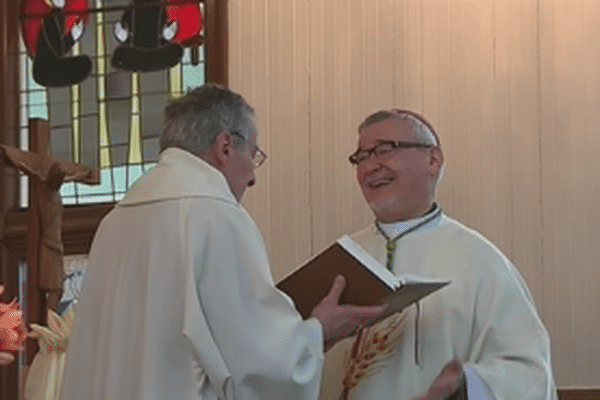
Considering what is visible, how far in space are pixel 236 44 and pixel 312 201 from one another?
100 centimetres

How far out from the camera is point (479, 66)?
7.05 meters

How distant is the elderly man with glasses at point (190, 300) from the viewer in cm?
339

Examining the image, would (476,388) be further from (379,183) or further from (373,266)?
(379,183)

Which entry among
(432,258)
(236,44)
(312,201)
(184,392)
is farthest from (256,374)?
(236,44)

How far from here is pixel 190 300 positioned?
339cm

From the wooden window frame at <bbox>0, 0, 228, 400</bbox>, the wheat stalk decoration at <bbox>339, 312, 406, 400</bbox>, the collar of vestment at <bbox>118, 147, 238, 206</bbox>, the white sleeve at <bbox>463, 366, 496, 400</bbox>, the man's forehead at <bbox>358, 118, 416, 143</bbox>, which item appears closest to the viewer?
the collar of vestment at <bbox>118, 147, 238, 206</bbox>

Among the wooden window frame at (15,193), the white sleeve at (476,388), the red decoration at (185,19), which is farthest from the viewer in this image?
the red decoration at (185,19)

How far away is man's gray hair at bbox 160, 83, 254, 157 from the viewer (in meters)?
3.67

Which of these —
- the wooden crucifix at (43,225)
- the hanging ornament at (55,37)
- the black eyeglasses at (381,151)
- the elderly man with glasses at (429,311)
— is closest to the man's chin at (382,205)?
the elderly man with glasses at (429,311)

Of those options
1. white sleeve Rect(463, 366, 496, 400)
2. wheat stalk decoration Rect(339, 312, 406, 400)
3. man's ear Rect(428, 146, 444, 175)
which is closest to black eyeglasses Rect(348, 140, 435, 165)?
man's ear Rect(428, 146, 444, 175)

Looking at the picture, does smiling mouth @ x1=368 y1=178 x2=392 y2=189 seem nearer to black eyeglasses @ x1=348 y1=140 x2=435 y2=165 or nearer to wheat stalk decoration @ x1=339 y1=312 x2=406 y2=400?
black eyeglasses @ x1=348 y1=140 x2=435 y2=165

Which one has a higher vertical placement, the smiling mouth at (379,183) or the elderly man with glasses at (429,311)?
the smiling mouth at (379,183)

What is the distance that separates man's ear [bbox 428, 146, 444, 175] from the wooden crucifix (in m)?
2.43

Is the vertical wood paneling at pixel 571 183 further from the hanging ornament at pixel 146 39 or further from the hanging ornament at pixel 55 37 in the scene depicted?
the hanging ornament at pixel 55 37
